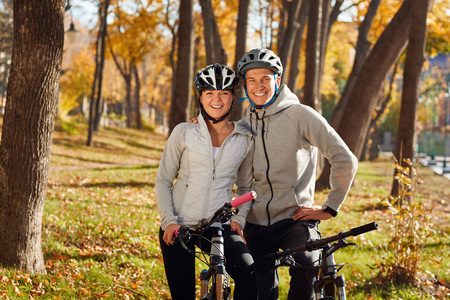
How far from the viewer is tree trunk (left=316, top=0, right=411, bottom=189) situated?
12.3 m

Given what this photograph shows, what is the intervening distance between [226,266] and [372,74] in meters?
9.87

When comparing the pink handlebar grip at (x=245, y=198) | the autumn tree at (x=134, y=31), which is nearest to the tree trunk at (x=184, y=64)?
the pink handlebar grip at (x=245, y=198)

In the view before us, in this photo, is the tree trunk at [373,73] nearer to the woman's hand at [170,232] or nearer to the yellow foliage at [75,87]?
the woman's hand at [170,232]

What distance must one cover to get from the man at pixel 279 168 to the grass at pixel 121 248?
2.13m

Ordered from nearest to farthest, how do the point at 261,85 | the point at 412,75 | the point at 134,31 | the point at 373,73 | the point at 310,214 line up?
the point at 310,214 < the point at 261,85 < the point at 412,75 < the point at 373,73 < the point at 134,31

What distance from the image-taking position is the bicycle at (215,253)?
3.20 meters

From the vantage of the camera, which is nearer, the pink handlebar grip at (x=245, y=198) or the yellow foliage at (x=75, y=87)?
the pink handlebar grip at (x=245, y=198)

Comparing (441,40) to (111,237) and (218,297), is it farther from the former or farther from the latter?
(218,297)

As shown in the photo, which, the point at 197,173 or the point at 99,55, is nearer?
the point at 197,173

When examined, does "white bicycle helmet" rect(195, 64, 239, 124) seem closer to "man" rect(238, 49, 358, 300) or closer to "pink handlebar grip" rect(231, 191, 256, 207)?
"man" rect(238, 49, 358, 300)

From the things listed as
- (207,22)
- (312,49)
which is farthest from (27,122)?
(207,22)

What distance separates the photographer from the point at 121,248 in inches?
296

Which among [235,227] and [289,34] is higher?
[289,34]

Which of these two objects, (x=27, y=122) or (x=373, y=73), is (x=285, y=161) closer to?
(x=27, y=122)
